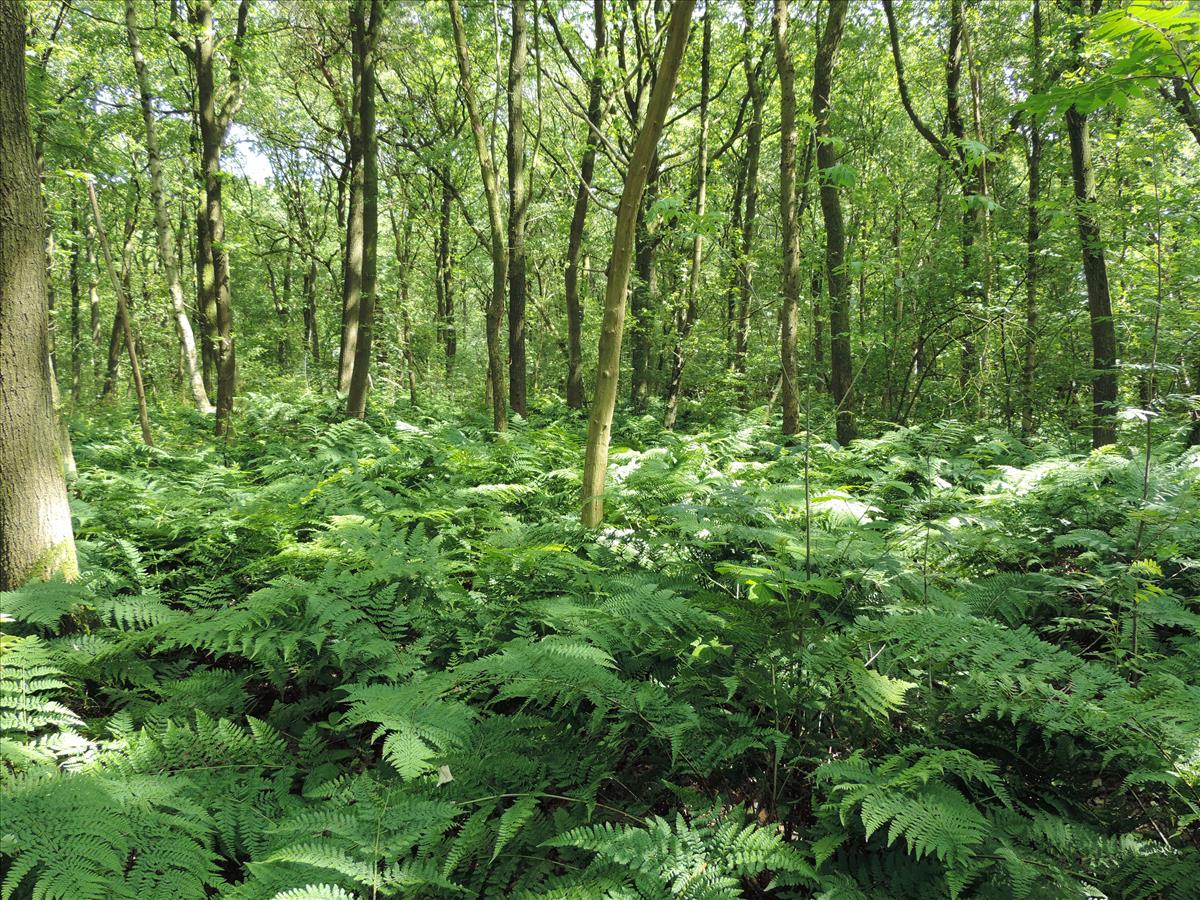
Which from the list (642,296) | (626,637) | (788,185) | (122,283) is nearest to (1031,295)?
(788,185)

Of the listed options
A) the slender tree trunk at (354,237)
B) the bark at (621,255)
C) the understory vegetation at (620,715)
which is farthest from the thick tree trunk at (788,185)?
the slender tree trunk at (354,237)

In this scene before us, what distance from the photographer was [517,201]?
1027 cm

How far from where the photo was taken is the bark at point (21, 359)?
3254mm

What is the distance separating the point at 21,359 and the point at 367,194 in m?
7.52

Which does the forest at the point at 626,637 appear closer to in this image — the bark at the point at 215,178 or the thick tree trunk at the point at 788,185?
the thick tree trunk at the point at 788,185

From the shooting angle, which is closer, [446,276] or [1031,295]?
[1031,295]

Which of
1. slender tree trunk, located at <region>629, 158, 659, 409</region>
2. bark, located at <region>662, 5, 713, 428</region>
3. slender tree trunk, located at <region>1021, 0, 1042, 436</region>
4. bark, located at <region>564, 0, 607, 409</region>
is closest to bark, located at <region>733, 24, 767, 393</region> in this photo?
bark, located at <region>662, 5, 713, 428</region>

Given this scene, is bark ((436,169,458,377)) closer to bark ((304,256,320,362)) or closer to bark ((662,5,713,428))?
bark ((304,256,320,362))

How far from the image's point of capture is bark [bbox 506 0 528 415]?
8.94 meters

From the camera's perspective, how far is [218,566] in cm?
424

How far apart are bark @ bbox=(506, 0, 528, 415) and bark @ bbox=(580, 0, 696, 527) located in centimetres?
633

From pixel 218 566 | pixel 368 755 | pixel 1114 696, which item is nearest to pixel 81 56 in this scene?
pixel 218 566

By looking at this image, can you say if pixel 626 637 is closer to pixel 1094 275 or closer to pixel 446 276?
pixel 1094 275

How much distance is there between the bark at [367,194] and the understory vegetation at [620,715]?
610 cm
